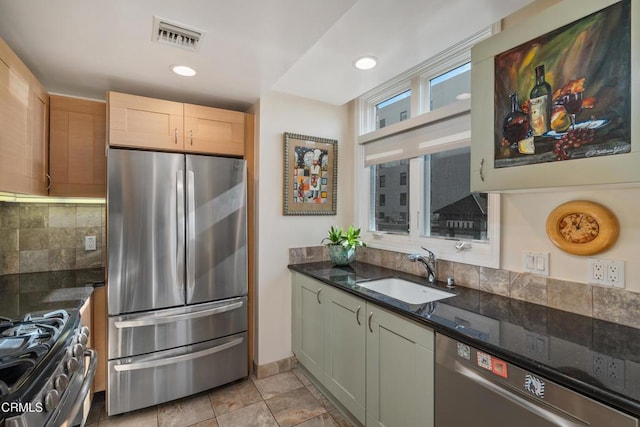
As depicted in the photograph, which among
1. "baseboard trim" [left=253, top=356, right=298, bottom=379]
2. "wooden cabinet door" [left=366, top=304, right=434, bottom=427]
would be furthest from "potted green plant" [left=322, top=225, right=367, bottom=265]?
"baseboard trim" [left=253, top=356, right=298, bottom=379]

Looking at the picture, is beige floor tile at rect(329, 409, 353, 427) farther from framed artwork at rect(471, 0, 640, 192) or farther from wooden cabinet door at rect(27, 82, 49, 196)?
wooden cabinet door at rect(27, 82, 49, 196)

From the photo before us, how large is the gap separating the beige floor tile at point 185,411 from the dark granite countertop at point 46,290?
0.99 meters

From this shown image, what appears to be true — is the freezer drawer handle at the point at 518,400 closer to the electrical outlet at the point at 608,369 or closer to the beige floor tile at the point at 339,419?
the electrical outlet at the point at 608,369

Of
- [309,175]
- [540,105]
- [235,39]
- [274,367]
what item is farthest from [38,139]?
[540,105]

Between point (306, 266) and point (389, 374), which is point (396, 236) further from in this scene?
point (389, 374)

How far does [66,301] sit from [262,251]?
127 cm

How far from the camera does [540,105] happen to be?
1.27m

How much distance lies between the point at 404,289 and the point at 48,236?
2.70m

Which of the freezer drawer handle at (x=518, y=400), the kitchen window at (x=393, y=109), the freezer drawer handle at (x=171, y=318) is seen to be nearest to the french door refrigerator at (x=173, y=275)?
the freezer drawer handle at (x=171, y=318)

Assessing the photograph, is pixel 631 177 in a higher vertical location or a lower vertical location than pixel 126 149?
lower

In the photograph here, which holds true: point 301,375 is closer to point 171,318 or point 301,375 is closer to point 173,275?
point 171,318

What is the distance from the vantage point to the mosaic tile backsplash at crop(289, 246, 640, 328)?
1.30 meters

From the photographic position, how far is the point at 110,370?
2.05 meters

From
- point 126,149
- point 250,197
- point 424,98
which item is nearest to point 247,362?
point 250,197
